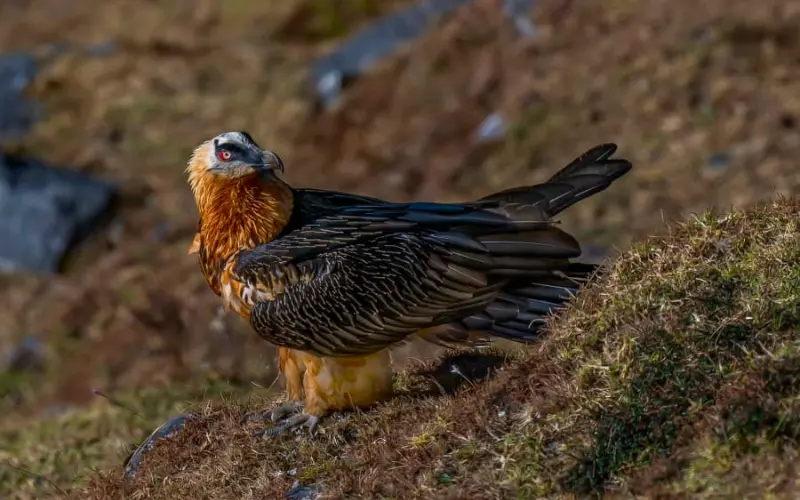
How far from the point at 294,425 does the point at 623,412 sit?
1857 mm

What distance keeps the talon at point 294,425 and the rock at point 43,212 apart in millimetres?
9247

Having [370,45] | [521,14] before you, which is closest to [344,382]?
[521,14]

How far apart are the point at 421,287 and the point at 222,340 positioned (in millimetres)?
5806

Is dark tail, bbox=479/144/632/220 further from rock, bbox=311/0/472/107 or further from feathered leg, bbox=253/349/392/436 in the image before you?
rock, bbox=311/0/472/107

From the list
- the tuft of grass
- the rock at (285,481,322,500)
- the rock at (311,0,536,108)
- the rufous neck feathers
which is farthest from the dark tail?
the rock at (311,0,536,108)

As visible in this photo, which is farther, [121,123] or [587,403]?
[121,123]

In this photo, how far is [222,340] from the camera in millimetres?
11938

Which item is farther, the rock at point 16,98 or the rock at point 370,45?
the rock at point 16,98

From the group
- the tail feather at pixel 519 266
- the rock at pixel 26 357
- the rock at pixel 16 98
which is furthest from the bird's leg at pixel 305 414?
the rock at pixel 16 98

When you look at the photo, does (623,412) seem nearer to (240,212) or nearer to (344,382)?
(344,382)

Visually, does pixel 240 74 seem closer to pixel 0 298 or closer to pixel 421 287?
pixel 0 298

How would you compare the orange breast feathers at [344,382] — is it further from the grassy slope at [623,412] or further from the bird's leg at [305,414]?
the grassy slope at [623,412]

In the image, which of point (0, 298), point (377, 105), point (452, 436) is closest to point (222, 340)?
point (0, 298)

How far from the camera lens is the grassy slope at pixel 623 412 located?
16.0 feet
